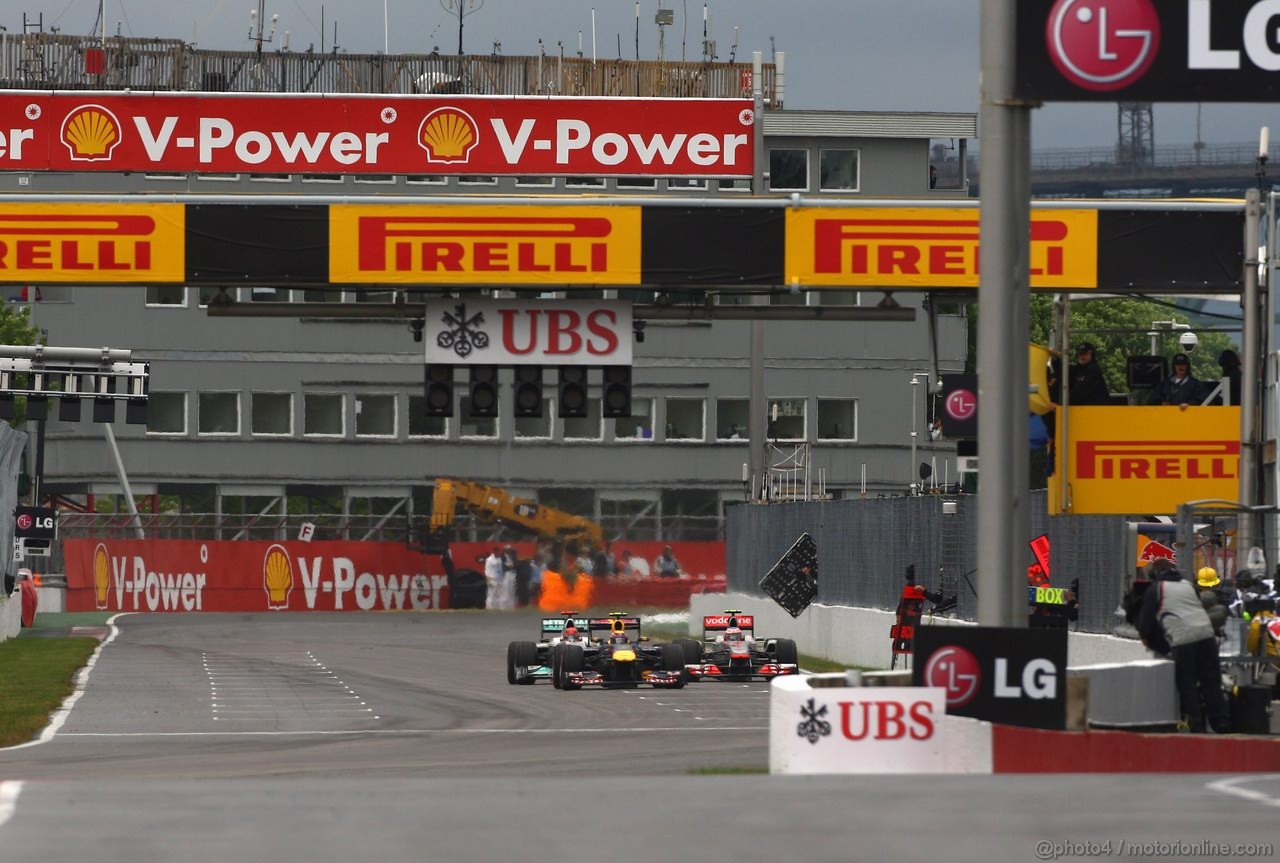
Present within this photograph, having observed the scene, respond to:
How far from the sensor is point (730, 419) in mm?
65000

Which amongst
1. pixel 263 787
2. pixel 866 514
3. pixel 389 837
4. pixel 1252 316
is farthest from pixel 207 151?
pixel 389 837

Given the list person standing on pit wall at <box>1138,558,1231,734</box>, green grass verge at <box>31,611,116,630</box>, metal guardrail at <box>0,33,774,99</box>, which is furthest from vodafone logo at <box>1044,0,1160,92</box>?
green grass verge at <box>31,611,116,630</box>

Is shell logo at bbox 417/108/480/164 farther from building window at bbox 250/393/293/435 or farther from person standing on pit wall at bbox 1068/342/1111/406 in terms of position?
building window at bbox 250/393/293/435

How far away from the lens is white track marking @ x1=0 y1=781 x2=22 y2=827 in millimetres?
9712

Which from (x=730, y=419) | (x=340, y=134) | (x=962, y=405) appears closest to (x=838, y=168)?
(x=730, y=419)

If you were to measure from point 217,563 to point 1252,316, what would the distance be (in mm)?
39653

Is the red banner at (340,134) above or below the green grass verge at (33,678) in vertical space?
above

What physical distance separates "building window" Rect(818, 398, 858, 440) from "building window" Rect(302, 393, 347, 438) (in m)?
15.7

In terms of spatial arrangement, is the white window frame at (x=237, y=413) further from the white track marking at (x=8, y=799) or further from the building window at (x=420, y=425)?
the white track marking at (x=8, y=799)

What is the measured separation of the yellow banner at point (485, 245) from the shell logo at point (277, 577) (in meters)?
36.7

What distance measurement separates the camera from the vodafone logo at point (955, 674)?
513 inches

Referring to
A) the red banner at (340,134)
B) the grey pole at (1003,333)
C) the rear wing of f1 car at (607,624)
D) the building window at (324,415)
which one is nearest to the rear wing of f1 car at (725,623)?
the rear wing of f1 car at (607,624)

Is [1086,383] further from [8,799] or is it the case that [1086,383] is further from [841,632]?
[8,799]

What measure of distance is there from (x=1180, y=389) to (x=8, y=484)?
24.3 meters
